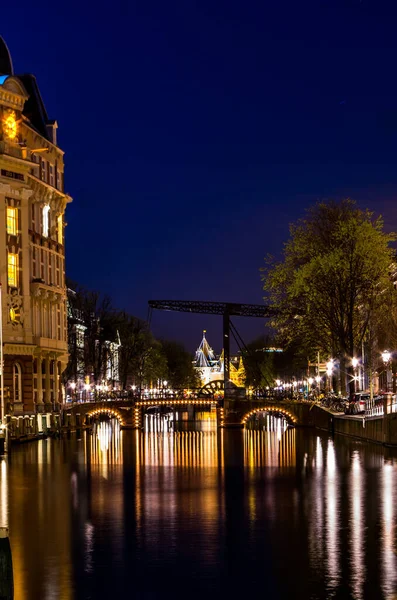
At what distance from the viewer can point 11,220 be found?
81.6m

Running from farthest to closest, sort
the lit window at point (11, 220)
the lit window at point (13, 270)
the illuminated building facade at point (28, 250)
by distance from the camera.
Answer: the lit window at point (13, 270)
the lit window at point (11, 220)
the illuminated building facade at point (28, 250)

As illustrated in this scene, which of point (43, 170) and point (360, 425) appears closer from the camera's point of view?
point (360, 425)

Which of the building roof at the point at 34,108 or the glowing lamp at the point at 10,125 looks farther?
the building roof at the point at 34,108

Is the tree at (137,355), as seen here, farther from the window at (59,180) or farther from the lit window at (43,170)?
the lit window at (43,170)

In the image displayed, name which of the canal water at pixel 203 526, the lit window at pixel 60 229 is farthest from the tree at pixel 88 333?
the canal water at pixel 203 526

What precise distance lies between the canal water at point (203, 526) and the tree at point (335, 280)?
1713 cm

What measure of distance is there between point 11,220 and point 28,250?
2.74 m

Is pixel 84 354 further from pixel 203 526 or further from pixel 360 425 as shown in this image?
pixel 203 526

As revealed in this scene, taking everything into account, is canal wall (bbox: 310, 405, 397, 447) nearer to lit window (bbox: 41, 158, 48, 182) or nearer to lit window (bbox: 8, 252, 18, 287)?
lit window (bbox: 8, 252, 18, 287)

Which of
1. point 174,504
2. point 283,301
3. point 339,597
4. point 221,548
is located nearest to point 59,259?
point 283,301

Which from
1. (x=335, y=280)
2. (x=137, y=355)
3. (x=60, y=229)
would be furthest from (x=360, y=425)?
(x=137, y=355)

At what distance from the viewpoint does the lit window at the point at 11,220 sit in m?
81.1

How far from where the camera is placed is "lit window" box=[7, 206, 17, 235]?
266 ft

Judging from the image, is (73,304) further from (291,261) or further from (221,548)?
(221,548)
